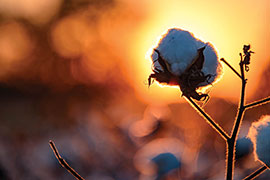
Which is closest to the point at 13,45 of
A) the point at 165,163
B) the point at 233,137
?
the point at 165,163

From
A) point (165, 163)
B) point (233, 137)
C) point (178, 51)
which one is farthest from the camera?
point (165, 163)

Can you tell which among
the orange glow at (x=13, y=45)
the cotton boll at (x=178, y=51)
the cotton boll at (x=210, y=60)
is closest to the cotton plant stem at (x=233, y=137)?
the cotton boll at (x=210, y=60)

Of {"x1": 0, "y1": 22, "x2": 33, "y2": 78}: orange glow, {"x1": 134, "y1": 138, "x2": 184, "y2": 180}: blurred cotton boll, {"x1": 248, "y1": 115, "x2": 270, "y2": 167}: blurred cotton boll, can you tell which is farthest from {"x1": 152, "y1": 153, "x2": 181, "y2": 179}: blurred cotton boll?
{"x1": 0, "y1": 22, "x2": 33, "y2": 78}: orange glow

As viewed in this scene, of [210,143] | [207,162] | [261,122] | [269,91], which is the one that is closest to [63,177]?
[207,162]

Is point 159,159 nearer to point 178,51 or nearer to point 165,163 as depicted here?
point 165,163

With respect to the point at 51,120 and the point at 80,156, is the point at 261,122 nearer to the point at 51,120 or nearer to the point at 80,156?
the point at 80,156

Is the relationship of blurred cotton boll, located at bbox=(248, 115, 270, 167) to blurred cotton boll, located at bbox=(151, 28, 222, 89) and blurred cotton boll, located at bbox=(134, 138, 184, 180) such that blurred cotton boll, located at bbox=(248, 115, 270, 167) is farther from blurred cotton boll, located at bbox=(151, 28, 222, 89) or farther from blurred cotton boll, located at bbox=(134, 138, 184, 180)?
blurred cotton boll, located at bbox=(134, 138, 184, 180)

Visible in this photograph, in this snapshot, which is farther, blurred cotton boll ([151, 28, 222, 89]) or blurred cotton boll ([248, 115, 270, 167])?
blurred cotton boll ([248, 115, 270, 167])
